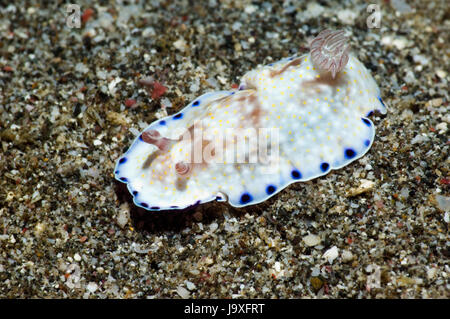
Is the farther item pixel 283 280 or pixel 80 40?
pixel 80 40

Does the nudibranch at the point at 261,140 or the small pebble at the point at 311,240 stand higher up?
the nudibranch at the point at 261,140

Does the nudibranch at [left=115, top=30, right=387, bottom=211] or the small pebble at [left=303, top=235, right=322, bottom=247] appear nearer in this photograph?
the nudibranch at [left=115, top=30, right=387, bottom=211]

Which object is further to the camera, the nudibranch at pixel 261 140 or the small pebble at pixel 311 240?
the small pebble at pixel 311 240

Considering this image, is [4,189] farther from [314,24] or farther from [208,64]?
[314,24]

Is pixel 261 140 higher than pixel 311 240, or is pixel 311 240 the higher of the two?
pixel 261 140

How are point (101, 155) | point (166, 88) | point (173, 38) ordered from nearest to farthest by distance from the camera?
1. point (101, 155)
2. point (166, 88)
3. point (173, 38)
